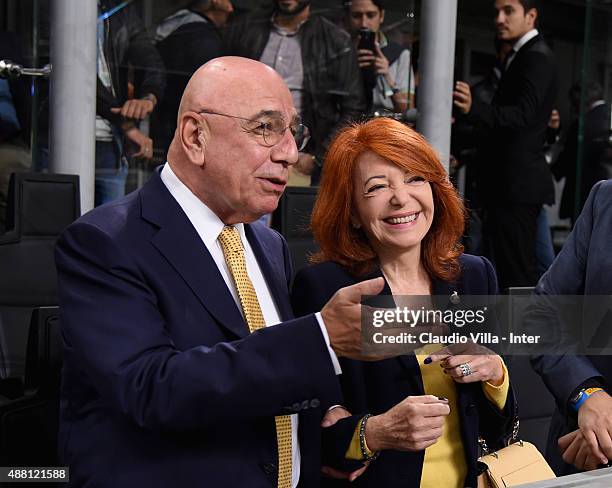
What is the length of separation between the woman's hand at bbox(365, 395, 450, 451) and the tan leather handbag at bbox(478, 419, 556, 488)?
265 millimetres

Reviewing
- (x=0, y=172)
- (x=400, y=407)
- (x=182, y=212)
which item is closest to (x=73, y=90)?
(x=0, y=172)

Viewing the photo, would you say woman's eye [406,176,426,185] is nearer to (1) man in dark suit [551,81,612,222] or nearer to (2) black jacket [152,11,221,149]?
(2) black jacket [152,11,221,149]

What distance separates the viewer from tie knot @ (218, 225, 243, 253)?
1554 millimetres

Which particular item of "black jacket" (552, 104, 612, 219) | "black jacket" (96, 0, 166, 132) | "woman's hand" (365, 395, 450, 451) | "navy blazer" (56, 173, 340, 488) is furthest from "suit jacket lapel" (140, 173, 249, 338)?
"black jacket" (552, 104, 612, 219)

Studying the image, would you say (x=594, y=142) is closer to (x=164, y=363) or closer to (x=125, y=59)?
(x=125, y=59)

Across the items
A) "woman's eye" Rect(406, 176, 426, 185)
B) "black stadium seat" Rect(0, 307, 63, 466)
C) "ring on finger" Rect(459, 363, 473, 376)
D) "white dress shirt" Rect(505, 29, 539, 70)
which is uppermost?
"white dress shirt" Rect(505, 29, 539, 70)

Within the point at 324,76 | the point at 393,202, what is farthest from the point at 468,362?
the point at 324,76

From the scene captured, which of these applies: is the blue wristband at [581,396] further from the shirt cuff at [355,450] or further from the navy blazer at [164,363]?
the navy blazer at [164,363]

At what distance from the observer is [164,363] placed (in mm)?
1283

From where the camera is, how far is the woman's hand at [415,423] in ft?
4.95

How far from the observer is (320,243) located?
1960mm

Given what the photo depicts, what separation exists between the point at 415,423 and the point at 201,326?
40 centimetres

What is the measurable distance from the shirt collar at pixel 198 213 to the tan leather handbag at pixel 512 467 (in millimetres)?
704

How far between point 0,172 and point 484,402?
2.44 m
